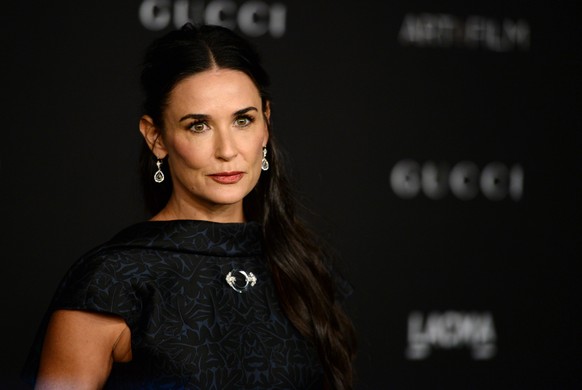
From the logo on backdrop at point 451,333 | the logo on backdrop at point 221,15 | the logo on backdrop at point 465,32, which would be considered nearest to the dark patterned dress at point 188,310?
the logo on backdrop at point 221,15

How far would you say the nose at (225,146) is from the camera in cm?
202

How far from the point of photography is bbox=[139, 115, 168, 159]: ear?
2137mm

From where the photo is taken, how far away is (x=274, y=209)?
2.31 meters

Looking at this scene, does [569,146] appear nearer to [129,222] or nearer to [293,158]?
[293,158]

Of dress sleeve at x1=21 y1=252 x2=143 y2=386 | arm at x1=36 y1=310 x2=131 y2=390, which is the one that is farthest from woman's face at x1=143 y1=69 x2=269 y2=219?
arm at x1=36 y1=310 x2=131 y2=390

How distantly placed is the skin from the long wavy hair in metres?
0.04

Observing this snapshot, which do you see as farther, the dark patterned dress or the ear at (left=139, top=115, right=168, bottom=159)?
the ear at (left=139, top=115, right=168, bottom=159)

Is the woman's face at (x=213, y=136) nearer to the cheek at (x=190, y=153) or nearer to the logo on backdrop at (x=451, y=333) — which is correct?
the cheek at (x=190, y=153)

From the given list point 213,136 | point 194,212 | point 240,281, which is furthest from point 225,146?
point 240,281

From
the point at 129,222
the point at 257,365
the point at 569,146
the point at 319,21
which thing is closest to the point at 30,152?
the point at 129,222

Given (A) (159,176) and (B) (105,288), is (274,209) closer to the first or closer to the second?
(A) (159,176)

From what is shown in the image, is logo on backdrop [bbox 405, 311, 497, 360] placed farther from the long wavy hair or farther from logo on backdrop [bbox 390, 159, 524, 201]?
the long wavy hair

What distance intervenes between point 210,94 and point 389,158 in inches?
51.0

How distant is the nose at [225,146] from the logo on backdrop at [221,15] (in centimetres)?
102
